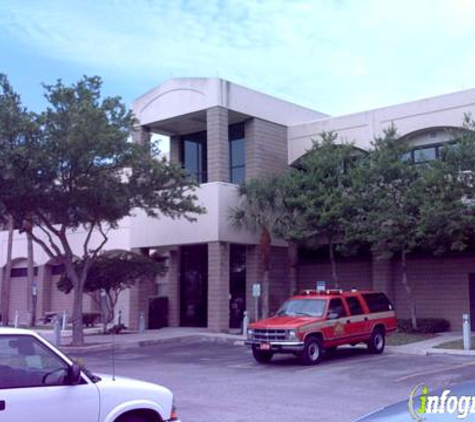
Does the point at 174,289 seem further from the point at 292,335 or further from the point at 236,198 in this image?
the point at 292,335

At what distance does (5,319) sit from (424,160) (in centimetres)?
2672

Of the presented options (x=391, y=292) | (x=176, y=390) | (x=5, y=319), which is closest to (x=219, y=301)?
(x=391, y=292)

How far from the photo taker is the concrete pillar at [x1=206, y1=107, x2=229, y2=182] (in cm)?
3100

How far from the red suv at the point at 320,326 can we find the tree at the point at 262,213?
8276 mm

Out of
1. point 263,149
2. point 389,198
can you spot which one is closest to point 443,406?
point 389,198

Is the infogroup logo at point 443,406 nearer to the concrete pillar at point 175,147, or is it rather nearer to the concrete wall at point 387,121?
the concrete wall at point 387,121

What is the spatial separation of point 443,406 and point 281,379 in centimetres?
1272

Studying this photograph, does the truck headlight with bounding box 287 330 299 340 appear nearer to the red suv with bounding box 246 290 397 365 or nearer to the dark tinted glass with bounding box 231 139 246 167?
the red suv with bounding box 246 290 397 365

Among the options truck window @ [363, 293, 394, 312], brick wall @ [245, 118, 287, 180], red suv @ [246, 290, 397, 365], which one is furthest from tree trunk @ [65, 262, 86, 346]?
truck window @ [363, 293, 394, 312]

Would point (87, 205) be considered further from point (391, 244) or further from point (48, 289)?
point (48, 289)

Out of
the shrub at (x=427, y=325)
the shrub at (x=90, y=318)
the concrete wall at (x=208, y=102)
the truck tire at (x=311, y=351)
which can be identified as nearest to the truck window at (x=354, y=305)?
the truck tire at (x=311, y=351)

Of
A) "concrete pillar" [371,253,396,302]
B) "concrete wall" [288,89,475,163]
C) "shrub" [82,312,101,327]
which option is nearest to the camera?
"concrete wall" [288,89,475,163]

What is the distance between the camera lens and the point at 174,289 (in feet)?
115

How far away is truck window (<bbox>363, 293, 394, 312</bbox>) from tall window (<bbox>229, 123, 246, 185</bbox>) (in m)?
12.3
